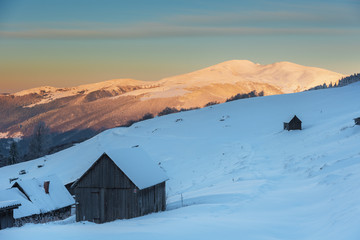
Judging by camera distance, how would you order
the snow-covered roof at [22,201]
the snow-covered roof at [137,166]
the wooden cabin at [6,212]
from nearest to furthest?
the wooden cabin at [6,212] → the snow-covered roof at [137,166] → the snow-covered roof at [22,201]

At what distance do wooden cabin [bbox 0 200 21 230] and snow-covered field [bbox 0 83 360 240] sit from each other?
340cm

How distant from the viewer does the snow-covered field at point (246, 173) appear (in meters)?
15.8

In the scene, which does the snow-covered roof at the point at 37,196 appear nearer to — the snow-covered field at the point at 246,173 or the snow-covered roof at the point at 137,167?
the snow-covered field at the point at 246,173

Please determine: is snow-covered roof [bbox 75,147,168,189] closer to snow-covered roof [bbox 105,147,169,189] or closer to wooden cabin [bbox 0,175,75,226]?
snow-covered roof [bbox 105,147,169,189]

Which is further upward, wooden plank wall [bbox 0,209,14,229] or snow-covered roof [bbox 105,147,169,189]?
snow-covered roof [bbox 105,147,169,189]

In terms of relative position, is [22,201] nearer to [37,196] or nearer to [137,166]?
[37,196]

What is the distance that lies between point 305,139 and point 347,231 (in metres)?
35.7

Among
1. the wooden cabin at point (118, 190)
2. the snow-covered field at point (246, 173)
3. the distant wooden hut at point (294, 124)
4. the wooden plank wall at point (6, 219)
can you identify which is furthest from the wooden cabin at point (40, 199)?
the distant wooden hut at point (294, 124)

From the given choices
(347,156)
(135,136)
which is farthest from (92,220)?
(135,136)

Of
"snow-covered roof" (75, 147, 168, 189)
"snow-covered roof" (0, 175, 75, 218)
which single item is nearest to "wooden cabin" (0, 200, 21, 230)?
"snow-covered roof" (0, 175, 75, 218)

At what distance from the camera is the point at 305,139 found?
4781cm

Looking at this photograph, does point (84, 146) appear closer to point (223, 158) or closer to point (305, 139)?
point (223, 158)

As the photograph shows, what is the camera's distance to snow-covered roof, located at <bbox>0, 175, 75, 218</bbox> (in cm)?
3403

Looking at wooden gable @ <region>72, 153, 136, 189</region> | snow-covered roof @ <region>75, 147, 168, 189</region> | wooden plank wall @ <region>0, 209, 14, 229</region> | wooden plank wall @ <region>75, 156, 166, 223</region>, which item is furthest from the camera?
snow-covered roof @ <region>75, 147, 168, 189</region>
